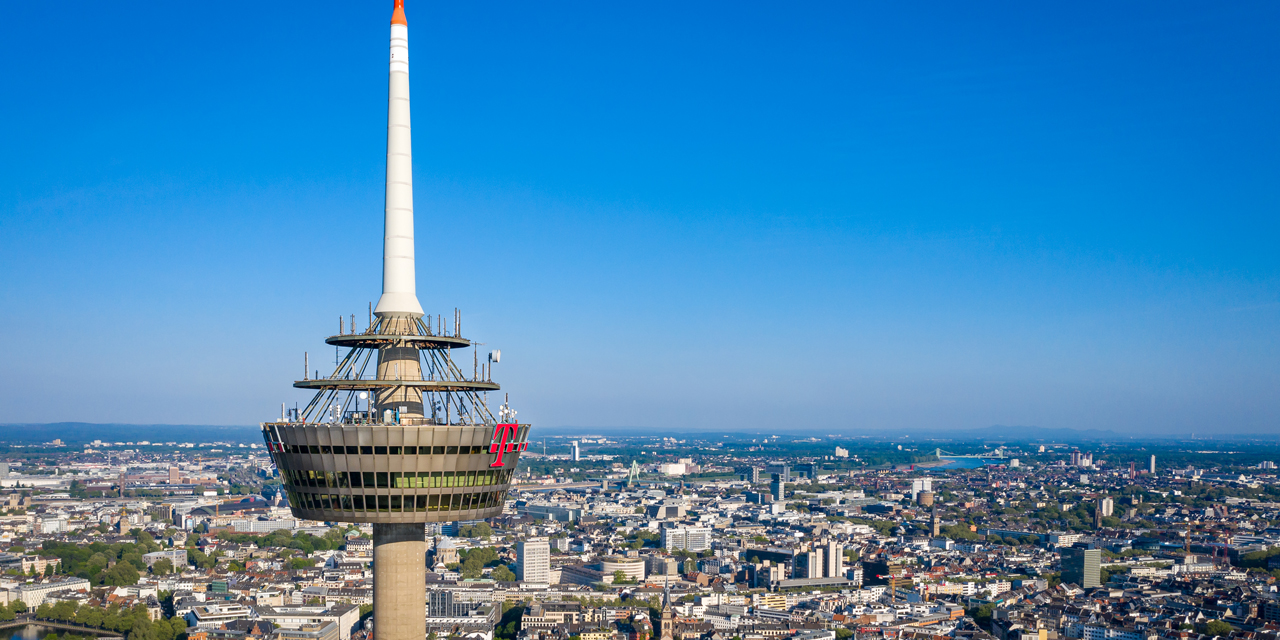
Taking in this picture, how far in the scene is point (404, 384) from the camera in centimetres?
3938

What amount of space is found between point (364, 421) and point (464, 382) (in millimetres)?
3374

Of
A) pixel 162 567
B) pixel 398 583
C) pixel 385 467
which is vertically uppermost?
pixel 385 467

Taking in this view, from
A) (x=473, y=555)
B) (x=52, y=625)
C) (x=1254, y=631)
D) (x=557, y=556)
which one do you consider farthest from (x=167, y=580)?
(x=1254, y=631)

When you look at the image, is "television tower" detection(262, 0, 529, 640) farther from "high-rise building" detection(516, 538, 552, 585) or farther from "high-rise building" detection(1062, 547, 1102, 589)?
"high-rise building" detection(1062, 547, 1102, 589)

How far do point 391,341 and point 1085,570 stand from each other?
445 feet

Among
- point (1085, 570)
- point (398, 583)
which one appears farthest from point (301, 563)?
point (398, 583)

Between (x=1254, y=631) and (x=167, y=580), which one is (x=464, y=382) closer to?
(x=1254, y=631)

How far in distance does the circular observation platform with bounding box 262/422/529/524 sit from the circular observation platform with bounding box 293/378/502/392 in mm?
1439

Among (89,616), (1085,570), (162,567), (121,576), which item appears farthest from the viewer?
(162,567)

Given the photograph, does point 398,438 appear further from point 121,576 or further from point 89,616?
point 121,576

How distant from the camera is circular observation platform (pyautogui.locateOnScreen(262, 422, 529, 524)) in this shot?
3797 centimetres

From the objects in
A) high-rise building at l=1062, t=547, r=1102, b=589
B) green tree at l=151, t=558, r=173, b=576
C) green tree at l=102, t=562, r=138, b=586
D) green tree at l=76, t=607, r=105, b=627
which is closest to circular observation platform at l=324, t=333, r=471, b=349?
green tree at l=76, t=607, r=105, b=627

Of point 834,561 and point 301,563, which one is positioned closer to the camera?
point 301,563

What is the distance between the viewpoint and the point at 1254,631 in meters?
113
